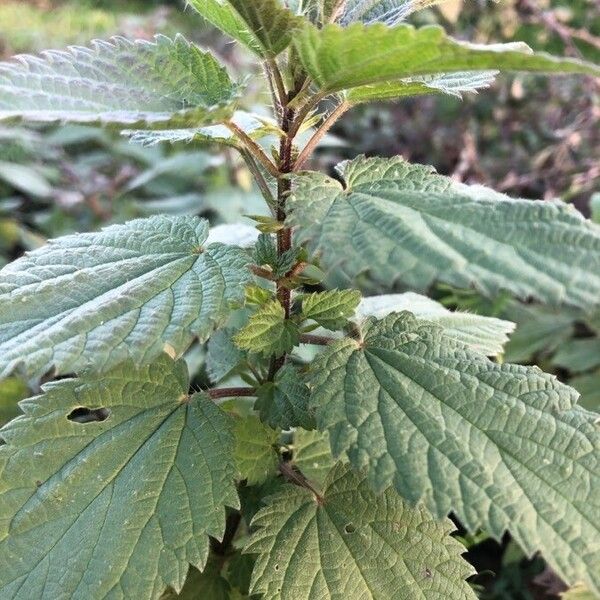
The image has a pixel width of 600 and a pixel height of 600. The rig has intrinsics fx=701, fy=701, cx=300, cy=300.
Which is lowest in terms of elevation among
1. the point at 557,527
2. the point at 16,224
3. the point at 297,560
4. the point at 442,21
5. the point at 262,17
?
the point at 16,224

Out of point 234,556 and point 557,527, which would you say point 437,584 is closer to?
point 557,527

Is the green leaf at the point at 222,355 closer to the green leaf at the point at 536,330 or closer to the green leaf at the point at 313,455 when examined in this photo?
the green leaf at the point at 313,455

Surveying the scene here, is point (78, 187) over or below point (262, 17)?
below

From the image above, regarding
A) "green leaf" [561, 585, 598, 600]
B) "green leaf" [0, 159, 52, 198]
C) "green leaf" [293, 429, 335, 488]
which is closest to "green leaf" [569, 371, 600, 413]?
"green leaf" [561, 585, 598, 600]

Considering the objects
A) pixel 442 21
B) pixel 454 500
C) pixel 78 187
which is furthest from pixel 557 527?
pixel 442 21

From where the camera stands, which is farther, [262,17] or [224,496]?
[224,496]

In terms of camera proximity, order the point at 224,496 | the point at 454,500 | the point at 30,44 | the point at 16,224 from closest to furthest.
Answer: the point at 454,500
the point at 224,496
the point at 16,224
the point at 30,44

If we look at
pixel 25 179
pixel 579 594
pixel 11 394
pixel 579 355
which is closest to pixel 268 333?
pixel 579 594

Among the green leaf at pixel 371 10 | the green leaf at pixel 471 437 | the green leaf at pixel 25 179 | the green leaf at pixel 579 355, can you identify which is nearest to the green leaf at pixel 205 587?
the green leaf at pixel 471 437
